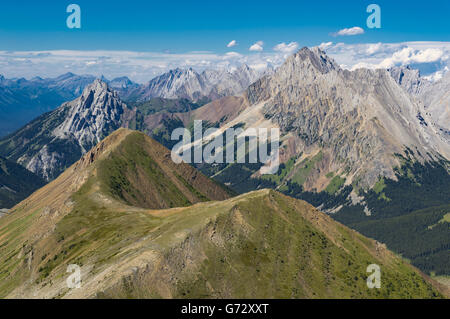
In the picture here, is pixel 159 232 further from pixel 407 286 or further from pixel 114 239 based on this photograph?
pixel 407 286

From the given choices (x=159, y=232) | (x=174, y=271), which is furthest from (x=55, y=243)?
(x=174, y=271)

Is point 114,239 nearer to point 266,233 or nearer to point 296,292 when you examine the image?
point 266,233

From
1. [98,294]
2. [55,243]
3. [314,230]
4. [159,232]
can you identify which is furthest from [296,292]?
[55,243]

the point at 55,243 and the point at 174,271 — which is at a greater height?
the point at 174,271

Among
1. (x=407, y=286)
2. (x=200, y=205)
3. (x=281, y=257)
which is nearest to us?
(x=281, y=257)
